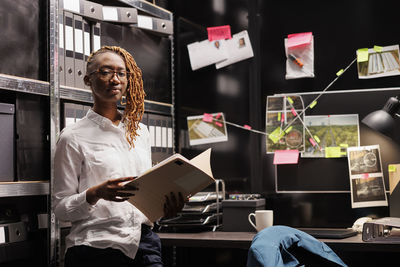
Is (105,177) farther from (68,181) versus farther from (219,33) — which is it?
(219,33)

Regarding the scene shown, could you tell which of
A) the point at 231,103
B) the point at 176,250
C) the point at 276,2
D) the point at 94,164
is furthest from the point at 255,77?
the point at 94,164

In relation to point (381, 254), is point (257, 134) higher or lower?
higher

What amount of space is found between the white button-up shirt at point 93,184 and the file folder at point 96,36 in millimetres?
619

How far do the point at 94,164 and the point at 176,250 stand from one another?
1359mm

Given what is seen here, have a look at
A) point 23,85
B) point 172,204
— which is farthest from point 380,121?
point 23,85

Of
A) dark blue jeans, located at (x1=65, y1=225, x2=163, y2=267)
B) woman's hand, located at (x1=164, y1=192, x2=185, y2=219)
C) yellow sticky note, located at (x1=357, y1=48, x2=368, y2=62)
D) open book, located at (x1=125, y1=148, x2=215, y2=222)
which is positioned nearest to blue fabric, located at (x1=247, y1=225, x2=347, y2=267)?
open book, located at (x1=125, y1=148, x2=215, y2=222)

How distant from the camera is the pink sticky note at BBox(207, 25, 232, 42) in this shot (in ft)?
10.3

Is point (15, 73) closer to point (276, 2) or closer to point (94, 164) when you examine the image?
point (94, 164)

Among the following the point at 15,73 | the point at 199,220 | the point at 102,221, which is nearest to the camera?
the point at 102,221

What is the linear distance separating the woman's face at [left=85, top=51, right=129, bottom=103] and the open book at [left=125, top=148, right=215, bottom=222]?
1.28 feet

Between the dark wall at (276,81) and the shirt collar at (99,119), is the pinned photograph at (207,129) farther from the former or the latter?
the shirt collar at (99,119)

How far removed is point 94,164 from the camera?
194 centimetres

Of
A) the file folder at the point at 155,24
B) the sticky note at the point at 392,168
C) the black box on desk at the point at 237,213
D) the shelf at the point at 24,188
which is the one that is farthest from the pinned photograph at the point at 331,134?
the shelf at the point at 24,188

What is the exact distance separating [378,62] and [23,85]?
5.84 feet
